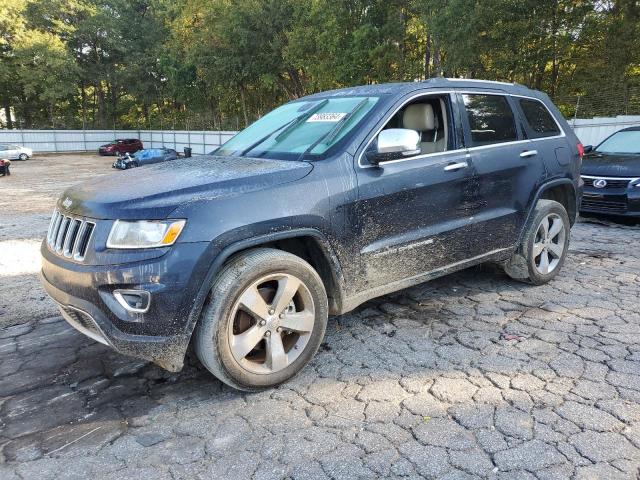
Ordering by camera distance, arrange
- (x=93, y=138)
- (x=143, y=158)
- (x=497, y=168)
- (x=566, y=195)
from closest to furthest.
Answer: (x=497, y=168)
(x=566, y=195)
(x=143, y=158)
(x=93, y=138)

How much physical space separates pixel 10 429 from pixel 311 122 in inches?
109

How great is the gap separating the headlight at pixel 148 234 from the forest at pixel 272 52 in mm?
18575

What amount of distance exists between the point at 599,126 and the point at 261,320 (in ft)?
54.1

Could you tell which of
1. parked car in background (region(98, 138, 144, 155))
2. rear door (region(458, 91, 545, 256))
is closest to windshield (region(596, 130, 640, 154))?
rear door (region(458, 91, 545, 256))

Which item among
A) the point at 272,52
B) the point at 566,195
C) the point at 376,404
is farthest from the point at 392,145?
the point at 272,52

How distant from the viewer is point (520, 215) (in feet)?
14.3

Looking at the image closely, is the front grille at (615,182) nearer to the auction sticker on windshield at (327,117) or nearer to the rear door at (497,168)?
the rear door at (497,168)

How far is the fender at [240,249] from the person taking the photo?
268 cm

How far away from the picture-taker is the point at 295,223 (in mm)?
2953

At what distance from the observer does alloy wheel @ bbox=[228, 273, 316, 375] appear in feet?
9.38

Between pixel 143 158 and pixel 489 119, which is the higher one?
pixel 489 119

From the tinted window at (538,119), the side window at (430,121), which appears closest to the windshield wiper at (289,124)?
the side window at (430,121)

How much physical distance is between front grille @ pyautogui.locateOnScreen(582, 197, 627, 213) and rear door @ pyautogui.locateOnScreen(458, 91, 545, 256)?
3865 millimetres

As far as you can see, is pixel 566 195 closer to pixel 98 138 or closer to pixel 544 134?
pixel 544 134
